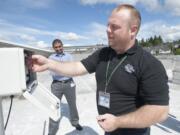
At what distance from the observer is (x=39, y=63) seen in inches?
90.0

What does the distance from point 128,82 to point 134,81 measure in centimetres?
5

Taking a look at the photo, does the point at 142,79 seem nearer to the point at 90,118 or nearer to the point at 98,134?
the point at 98,134

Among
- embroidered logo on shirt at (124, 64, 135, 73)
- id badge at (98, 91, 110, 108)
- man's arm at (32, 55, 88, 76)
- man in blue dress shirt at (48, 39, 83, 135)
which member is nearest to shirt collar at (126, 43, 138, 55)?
embroidered logo on shirt at (124, 64, 135, 73)

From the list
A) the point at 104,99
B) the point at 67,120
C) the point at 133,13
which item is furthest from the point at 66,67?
the point at 67,120

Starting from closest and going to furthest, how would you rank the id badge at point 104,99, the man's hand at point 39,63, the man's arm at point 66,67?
1. the id badge at point 104,99
2. the man's hand at point 39,63
3. the man's arm at point 66,67

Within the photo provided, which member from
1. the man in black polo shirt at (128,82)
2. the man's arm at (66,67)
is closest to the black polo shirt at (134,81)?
the man in black polo shirt at (128,82)

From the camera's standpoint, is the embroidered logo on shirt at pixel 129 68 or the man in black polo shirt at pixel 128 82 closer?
the man in black polo shirt at pixel 128 82

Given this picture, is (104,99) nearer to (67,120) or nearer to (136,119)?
(136,119)

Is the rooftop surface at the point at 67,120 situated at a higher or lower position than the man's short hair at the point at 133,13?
lower

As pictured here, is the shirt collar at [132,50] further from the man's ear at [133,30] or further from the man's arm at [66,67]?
the man's arm at [66,67]

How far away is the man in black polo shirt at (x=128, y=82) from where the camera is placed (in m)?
1.79

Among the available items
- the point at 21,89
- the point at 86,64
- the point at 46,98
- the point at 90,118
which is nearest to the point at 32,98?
the point at 21,89

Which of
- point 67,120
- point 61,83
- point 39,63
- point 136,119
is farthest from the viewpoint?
point 67,120

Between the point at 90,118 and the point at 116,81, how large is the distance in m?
4.11
